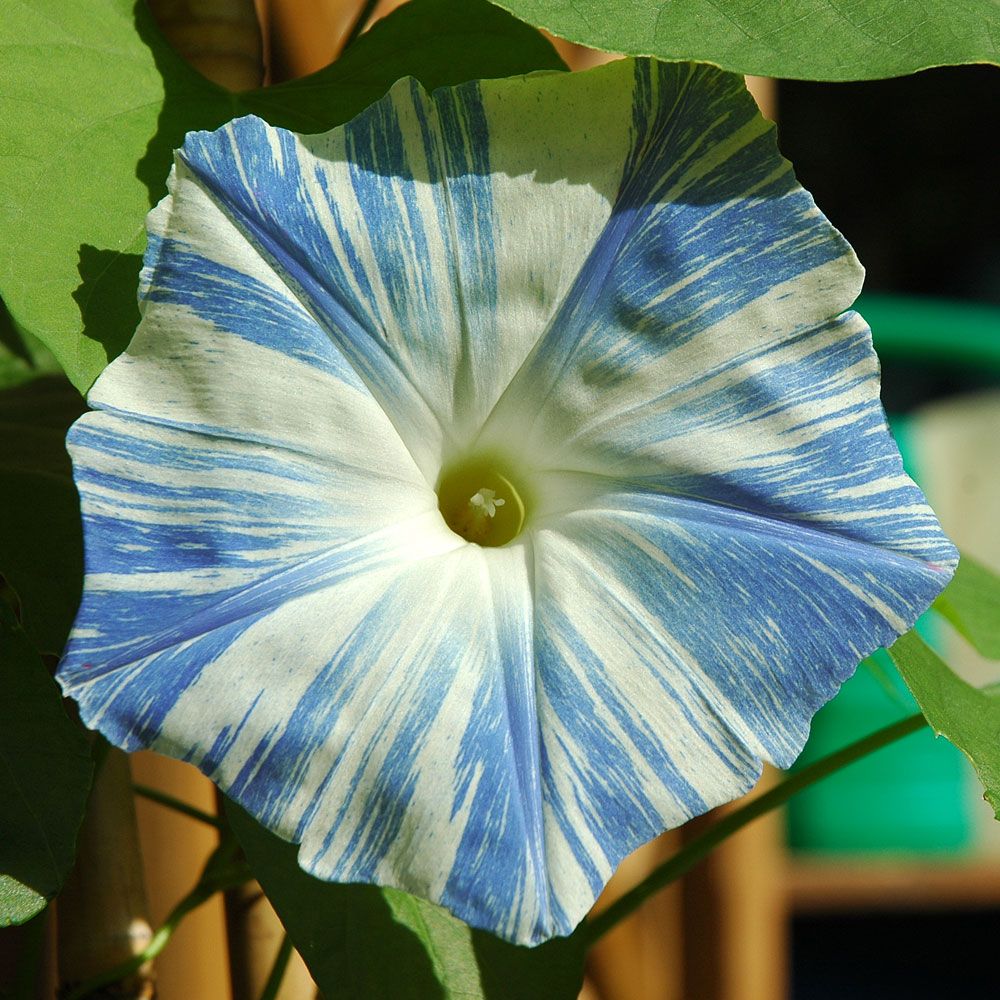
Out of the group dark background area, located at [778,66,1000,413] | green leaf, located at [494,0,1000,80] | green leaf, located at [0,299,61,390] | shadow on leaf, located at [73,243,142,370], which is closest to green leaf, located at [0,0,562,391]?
shadow on leaf, located at [73,243,142,370]

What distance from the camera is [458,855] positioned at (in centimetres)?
43

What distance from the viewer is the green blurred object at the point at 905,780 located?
2.51 metres

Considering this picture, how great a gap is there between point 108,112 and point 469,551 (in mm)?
256

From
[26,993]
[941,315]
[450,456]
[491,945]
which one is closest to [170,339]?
[450,456]

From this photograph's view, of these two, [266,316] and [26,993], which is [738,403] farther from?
[26,993]

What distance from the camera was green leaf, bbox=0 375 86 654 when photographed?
2.05ft

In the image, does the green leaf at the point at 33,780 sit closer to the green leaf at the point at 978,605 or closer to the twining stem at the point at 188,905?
the twining stem at the point at 188,905

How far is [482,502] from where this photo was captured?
0.56m

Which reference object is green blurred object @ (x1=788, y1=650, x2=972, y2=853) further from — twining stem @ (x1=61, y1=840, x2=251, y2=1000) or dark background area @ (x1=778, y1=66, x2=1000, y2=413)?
dark background area @ (x1=778, y1=66, x2=1000, y2=413)

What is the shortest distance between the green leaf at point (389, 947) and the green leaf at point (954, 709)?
0.67 feet

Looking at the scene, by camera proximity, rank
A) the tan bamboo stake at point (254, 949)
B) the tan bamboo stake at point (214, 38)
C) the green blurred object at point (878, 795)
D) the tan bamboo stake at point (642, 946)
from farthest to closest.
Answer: the green blurred object at point (878, 795) → the tan bamboo stake at point (642, 946) → the tan bamboo stake at point (254, 949) → the tan bamboo stake at point (214, 38)

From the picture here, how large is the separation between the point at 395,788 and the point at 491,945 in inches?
8.9

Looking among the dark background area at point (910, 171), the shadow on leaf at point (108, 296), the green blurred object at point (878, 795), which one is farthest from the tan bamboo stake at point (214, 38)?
the dark background area at point (910, 171)

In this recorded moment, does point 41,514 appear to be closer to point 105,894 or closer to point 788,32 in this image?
point 105,894
